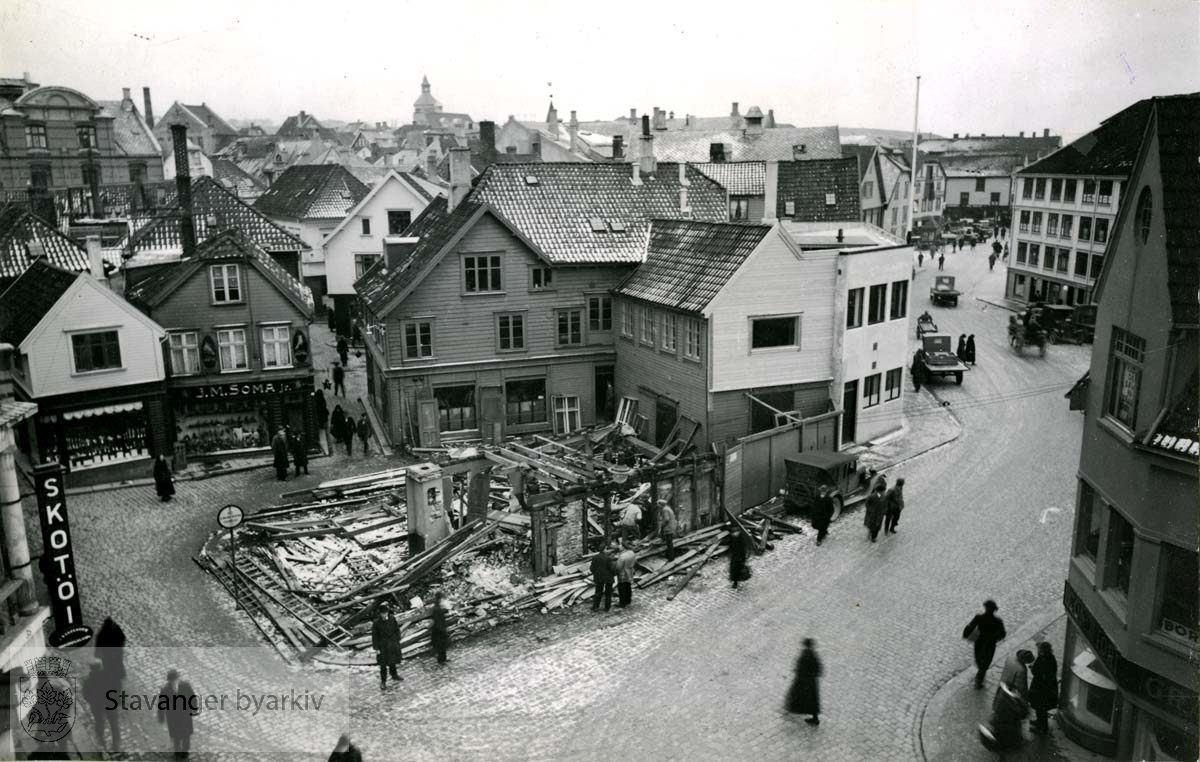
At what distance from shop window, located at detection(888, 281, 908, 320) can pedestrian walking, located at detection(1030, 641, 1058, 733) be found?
19.3 m

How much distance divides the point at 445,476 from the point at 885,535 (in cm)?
1207

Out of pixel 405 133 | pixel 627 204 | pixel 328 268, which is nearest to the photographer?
pixel 627 204

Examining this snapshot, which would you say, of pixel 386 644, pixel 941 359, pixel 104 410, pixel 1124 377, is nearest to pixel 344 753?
pixel 386 644

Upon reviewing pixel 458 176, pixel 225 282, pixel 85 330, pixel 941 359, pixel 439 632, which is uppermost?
pixel 458 176

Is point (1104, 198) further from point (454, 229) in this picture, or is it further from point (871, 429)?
point (454, 229)

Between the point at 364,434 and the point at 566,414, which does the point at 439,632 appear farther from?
the point at 566,414

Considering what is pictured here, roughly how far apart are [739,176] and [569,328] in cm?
2365

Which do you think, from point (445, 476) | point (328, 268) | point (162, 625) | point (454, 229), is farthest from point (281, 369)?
point (328, 268)

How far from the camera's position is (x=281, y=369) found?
3278cm

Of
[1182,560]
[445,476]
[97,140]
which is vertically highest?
[97,140]

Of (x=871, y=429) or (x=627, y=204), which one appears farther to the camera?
(x=627, y=204)

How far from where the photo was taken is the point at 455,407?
113 ft

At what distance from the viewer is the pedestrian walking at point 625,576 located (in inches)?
806

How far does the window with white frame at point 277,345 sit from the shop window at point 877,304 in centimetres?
2084
